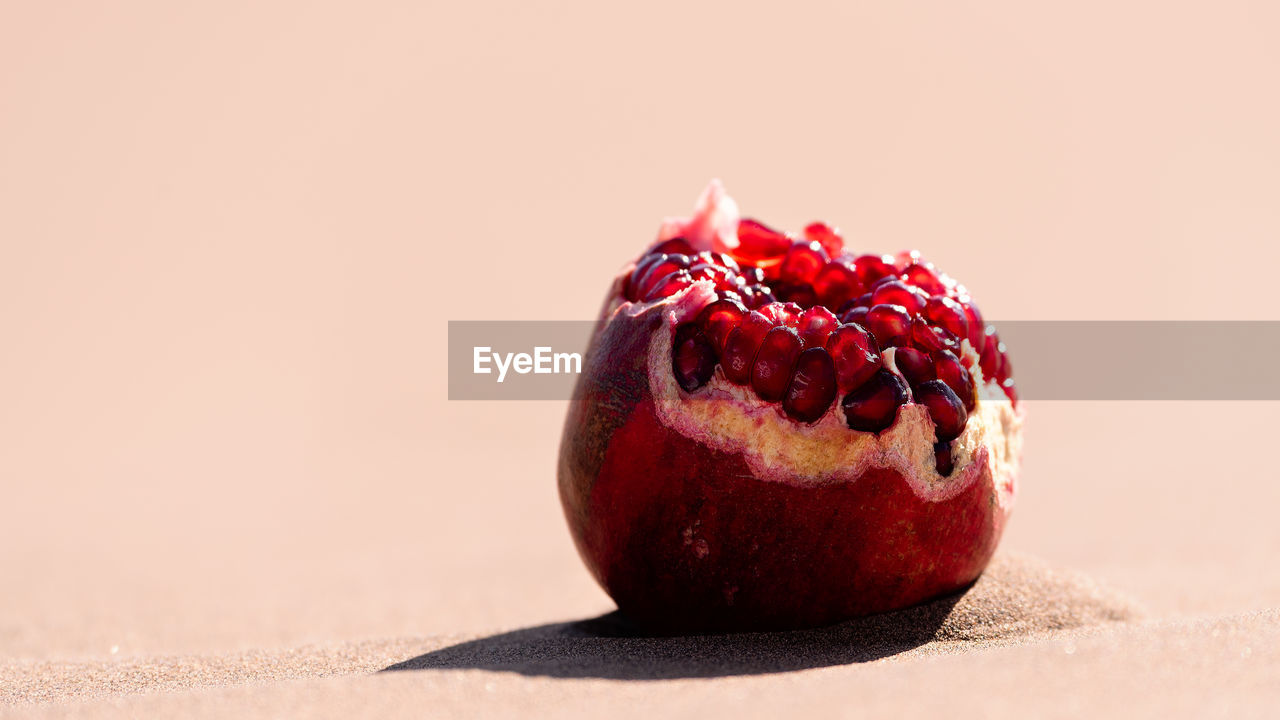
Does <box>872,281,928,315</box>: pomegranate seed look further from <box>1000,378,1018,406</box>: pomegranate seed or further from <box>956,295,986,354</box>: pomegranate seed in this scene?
<box>1000,378,1018,406</box>: pomegranate seed

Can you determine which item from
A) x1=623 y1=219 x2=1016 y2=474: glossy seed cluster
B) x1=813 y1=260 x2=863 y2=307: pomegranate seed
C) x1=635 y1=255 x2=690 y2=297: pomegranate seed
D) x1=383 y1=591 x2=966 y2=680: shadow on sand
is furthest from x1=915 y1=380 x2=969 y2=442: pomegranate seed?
x1=635 y1=255 x2=690 y2=297: pomegranate seed

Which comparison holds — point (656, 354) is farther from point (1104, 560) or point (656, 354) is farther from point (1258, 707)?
point (1104, 560)

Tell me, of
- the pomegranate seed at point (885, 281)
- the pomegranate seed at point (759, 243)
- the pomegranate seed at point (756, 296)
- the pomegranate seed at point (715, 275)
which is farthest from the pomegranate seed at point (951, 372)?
the pomegranate seed at point (759, 243)

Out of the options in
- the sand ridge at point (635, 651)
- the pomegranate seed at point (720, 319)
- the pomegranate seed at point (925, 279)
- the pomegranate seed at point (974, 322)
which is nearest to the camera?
the sand ridge at point (635, 651)

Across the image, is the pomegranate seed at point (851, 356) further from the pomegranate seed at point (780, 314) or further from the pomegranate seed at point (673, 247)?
the pomegranate seed at point (673, 247)

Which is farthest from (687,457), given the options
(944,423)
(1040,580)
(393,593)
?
(393,593)

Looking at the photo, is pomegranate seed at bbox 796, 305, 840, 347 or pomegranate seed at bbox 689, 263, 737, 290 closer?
pomegranate seed at bbox 796, 305, 840, 347

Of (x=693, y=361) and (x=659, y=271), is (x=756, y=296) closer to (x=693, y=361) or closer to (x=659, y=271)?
(x=659, y=271)
